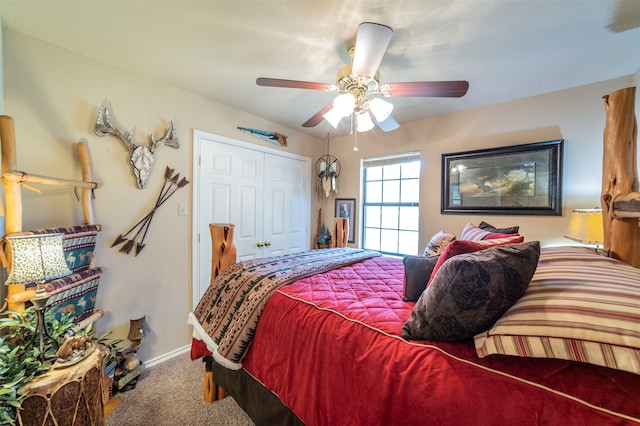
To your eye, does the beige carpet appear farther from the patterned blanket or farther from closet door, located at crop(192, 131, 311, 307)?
closet door, located at crop(192, 131, 311, 307)

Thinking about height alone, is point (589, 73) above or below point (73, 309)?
above

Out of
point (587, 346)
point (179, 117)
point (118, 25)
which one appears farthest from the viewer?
point (179, 117)

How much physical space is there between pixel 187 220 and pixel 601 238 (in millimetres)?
3269

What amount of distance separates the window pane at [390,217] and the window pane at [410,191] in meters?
0.19

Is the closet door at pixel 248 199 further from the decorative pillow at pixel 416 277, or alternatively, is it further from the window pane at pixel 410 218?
the decorative pillow at pixel 416 277

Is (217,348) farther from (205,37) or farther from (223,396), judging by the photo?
(205,37)

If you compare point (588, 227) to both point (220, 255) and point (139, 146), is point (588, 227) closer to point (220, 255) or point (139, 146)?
point (220, 255)

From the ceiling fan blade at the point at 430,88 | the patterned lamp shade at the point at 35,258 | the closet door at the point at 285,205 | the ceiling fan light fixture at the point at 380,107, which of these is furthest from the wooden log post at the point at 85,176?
the ceiling fan blade at the point at 430,88

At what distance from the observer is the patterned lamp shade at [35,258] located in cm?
105

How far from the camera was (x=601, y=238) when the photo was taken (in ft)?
5.17

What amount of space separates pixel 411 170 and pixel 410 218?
2.02 ft

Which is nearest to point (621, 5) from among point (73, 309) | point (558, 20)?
point (558, 20)

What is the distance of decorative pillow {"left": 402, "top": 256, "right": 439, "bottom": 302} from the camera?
3.92 feet

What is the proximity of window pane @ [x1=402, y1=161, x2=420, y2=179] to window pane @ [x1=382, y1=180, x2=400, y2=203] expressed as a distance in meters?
0.14
